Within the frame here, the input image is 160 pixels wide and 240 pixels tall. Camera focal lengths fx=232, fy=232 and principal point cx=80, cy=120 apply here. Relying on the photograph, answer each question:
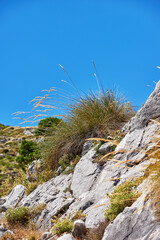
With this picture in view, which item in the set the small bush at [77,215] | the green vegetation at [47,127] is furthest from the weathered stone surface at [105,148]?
the green vegetation at [47,127]

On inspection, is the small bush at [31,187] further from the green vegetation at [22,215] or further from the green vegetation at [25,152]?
the green vegetation at [25,152]

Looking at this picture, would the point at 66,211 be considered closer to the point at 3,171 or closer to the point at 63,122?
the point at 63,122

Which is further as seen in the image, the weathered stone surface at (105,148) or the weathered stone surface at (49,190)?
the weathered stone surface at (49,190)

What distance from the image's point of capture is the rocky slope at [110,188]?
8.12 ft

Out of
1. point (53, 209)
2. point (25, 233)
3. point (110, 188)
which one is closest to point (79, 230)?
point (110, 188)

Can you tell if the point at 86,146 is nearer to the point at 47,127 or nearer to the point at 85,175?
the point at 85,175

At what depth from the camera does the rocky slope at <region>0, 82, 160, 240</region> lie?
2.47m

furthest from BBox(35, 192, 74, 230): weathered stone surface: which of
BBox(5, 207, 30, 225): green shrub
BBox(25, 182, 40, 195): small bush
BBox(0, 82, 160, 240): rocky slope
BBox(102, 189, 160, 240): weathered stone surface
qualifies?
BBox(102, 189, 160, 240): weathered stone surface

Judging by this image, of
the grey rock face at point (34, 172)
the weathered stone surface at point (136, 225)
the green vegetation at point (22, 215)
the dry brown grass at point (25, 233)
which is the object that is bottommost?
the weathered stone surface at point (136, 225)

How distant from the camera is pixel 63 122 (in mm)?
7305

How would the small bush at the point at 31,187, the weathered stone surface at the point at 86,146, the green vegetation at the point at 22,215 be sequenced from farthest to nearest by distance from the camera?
the small bush at the point at 31,187
the weathered stone surface at the point at 86,146
the green vegetation at the point at 22,215

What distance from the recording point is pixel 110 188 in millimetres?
4031

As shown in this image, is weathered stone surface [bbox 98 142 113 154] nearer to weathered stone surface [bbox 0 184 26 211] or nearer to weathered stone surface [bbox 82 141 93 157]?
weathered stone surface [bbox 82 141 93 157]

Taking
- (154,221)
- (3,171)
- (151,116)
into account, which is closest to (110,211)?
(154,221)
